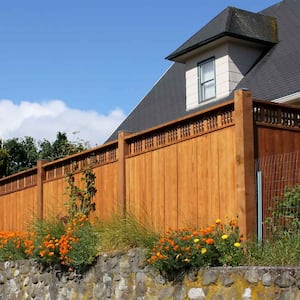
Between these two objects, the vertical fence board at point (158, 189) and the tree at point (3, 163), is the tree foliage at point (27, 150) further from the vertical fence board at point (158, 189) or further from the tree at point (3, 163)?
the vertical fence board at point (158, 189)

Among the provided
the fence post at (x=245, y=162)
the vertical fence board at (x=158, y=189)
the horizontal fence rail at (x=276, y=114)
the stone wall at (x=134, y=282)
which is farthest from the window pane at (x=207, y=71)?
the fence post at (x=245, y=162)

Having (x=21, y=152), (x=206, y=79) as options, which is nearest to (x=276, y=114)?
(x=206, y=79)

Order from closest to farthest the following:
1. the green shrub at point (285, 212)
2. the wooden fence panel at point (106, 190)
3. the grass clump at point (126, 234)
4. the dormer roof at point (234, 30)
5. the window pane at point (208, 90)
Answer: the green shrub at point (285, 212) → the grass clump at point (126, 234) → the wooden fence panel at point (106, 190) → the dormer roof at point (234, 30) → the window pane at point (208, 90)

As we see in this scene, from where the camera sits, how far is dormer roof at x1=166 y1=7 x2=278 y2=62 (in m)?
17.2

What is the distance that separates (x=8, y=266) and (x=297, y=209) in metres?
6.55

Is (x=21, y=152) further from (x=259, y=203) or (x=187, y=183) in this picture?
(x=259, y=203)

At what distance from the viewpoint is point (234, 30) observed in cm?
1720

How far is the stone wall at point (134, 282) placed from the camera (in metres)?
7.54

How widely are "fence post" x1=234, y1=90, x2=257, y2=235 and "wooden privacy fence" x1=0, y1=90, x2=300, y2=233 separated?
0.01 metres

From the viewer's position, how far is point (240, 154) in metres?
9.09

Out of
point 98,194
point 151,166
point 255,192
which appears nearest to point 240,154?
point 255,192

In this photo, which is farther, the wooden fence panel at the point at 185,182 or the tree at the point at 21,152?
the tree at the point at 21,152

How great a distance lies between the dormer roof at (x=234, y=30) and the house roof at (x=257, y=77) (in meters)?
0.04

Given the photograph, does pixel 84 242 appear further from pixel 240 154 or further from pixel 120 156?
pixel 240 154
